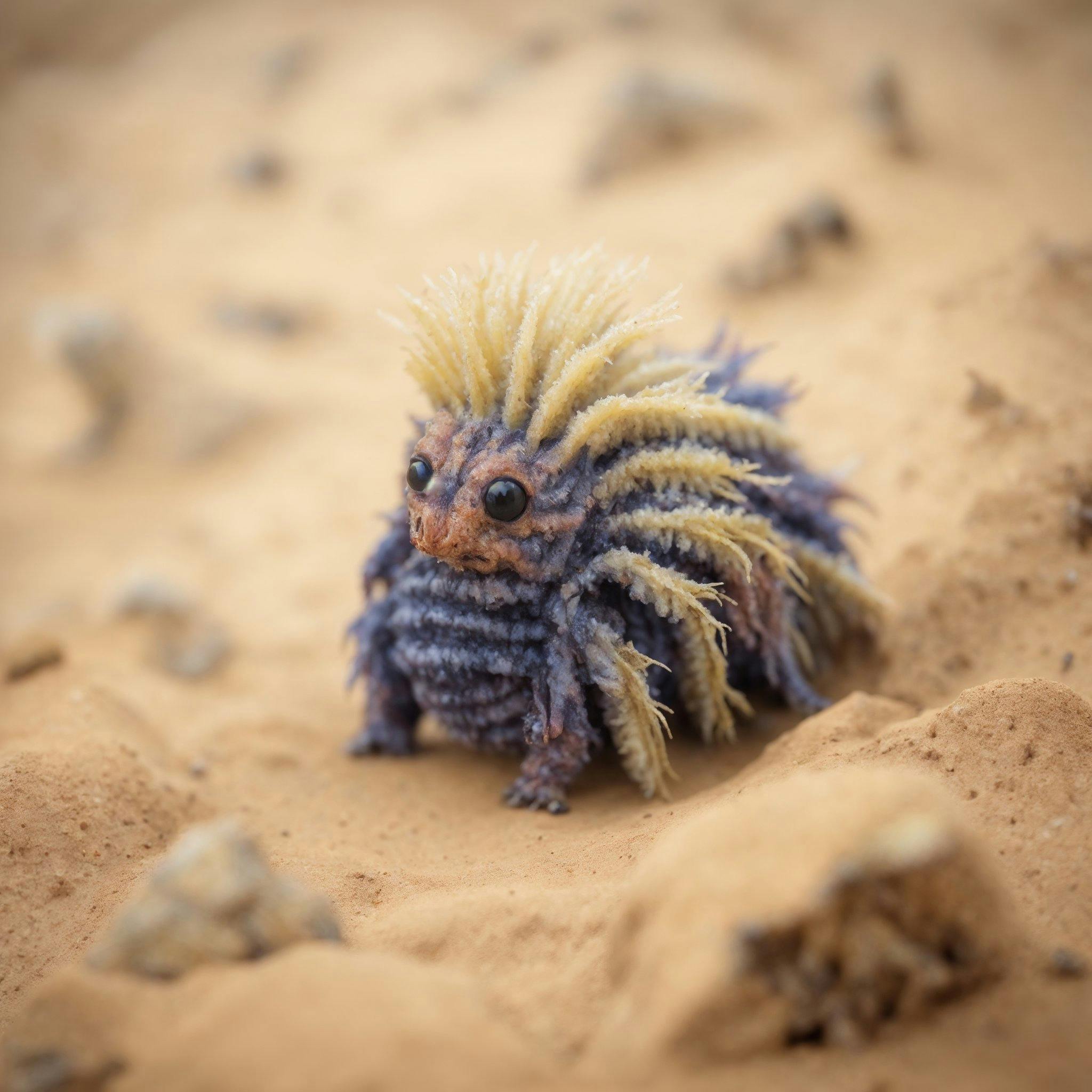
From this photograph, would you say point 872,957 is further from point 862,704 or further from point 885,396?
point 885,396

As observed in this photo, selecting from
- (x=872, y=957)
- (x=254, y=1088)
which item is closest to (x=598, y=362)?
(x=872, y=957)

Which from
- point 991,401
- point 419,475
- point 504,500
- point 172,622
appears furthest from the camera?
point 172,622

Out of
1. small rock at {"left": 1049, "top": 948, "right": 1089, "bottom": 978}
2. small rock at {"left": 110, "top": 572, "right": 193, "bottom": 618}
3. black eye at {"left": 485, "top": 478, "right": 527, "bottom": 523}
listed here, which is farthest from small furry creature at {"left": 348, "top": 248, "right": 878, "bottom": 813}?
small rock at {"left": 110, "top": 572, "right": 193, "bottom": 618}

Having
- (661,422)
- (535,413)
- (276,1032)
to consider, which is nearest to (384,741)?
(535,413)

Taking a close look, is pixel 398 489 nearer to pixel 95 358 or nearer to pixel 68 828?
pixel 95 358

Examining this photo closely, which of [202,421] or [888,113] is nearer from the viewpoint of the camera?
[202,421]

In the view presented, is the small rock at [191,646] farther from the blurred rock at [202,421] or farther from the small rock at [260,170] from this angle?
the small rock at [260,170]

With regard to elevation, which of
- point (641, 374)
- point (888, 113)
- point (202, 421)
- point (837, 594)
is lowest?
point (837, 594)

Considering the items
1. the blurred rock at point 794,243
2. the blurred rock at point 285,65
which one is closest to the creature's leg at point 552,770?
the blurred rock at point 794,243

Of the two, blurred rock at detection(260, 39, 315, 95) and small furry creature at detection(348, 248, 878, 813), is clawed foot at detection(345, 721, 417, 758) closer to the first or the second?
small furry creature at detection(348, 248, 878, 813)
